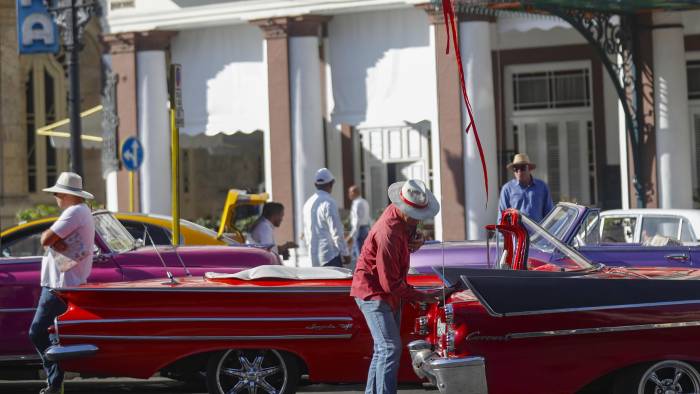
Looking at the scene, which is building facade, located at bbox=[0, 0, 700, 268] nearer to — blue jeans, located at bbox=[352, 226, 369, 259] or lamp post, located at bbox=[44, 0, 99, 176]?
blue jeans, located at bbox=[352, 226, 369, 259]

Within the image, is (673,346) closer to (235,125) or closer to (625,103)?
(625,103)

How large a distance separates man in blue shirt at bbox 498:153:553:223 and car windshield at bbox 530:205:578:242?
2.34m

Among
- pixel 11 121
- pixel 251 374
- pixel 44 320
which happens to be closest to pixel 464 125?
pixel 44 320

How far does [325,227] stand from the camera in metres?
13.1

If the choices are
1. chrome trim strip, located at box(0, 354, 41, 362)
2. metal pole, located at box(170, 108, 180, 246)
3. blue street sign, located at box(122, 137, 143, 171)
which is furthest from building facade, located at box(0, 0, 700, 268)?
chrome trim strip, located at box(0, 354, 41, 362)

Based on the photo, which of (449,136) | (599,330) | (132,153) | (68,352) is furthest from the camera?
(449,136)

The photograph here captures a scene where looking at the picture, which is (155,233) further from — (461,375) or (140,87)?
(140,87)

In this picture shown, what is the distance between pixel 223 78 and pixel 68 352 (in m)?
14.9

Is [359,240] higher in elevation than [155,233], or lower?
lower

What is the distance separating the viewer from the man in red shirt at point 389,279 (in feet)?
26.2

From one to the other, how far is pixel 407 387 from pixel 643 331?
3173 mm

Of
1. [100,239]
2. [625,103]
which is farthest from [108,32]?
[100,239]

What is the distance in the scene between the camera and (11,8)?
30141 mm

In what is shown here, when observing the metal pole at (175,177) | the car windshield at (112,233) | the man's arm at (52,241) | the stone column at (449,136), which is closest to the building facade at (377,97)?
the stone column at (449,136)
